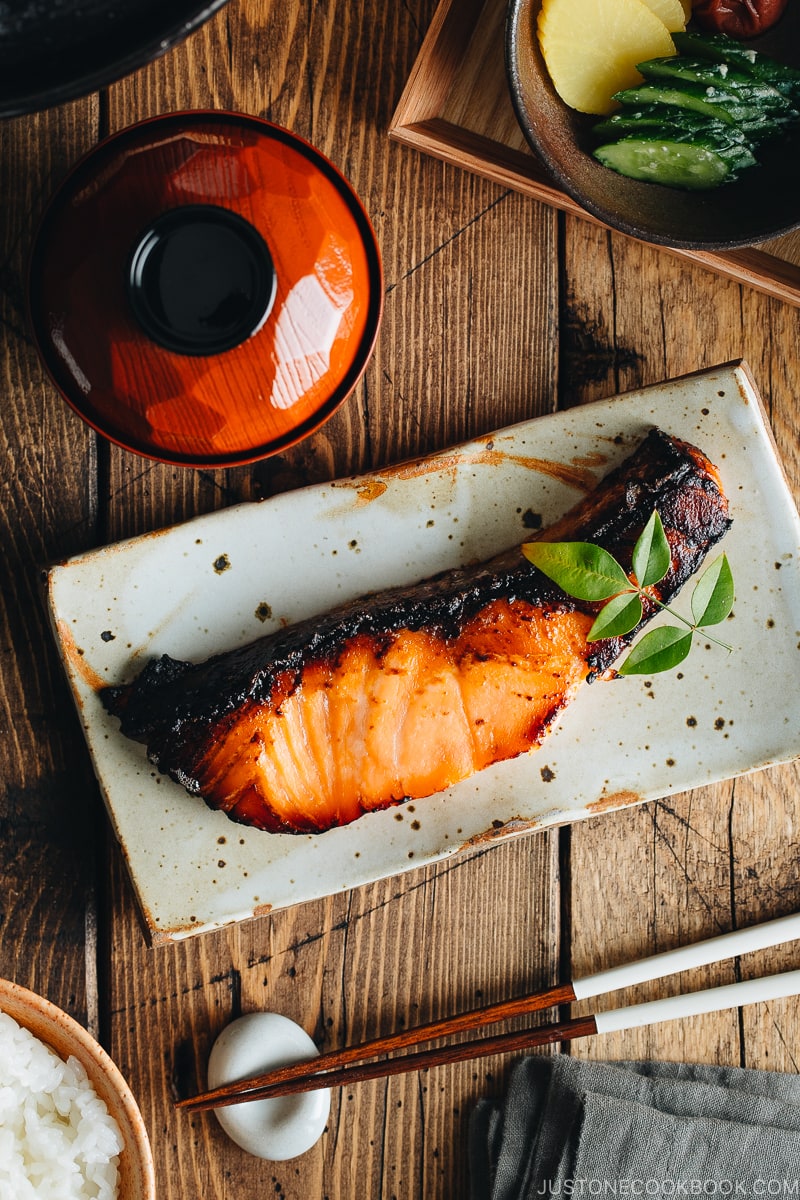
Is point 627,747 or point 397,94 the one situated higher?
point 397,94

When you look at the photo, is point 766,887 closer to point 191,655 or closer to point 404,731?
point 404,731

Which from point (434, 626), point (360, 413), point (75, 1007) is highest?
point (360, 413)

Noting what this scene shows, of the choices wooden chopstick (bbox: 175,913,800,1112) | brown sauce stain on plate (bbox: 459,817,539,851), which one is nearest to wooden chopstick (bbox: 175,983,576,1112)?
wooden chopstick (bbox: 175,913,800,1112)

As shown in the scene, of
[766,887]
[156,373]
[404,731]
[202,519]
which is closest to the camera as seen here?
[156,373]

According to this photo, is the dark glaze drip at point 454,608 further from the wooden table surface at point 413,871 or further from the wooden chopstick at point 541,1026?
the wooden chopstick at point 541,1026

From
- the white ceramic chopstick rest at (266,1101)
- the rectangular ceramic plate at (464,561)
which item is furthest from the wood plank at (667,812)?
the white ceramic chopstick rest at (266,1101)

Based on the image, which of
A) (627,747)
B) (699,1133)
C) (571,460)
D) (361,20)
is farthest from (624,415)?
(699,1133)

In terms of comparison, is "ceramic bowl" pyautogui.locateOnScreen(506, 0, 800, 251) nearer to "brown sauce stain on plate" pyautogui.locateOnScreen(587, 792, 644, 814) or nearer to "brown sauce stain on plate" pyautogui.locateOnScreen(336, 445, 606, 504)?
"brown sauce stain on plate" pyautogui.locateOnScreen(336, 445, 606, 504)
